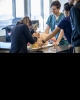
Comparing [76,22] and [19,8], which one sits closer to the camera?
[76,22]

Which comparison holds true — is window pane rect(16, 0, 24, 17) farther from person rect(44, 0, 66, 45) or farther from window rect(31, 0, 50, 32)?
person rect(44, 0, 66, 45)

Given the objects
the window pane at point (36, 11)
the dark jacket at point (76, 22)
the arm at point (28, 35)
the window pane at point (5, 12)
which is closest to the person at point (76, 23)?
the dark jacket at point (76, 22)

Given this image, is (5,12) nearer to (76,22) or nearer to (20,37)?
(20,37)

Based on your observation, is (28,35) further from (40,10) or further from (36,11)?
(40,10)

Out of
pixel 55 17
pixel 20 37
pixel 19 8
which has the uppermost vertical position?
pixel 19 8

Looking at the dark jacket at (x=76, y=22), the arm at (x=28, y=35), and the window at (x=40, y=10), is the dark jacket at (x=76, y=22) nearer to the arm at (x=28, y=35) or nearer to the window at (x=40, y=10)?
the arm at (x=28, y=35)

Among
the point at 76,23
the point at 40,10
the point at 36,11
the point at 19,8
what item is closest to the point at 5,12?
the point at 19,8

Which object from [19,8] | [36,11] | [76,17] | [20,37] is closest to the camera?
[76,17]

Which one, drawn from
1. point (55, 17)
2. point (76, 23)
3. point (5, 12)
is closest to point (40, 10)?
point (5, 12)

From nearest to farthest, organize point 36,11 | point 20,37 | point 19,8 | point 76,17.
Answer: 1. point 76,17
2. point 20,37
3. point 19,8
4. point 36,11

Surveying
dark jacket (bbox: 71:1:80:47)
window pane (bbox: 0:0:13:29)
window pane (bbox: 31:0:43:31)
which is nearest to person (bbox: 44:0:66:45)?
dark jacket (bbox: 71:1:80:47)

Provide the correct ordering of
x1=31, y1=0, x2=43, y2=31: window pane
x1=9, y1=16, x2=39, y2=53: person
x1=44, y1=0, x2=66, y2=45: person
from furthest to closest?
x1=31, y1=0, x2=43, y2=31: window pane
x1=44, y1=0, x2=66, y2=45: person
x1=9, y1=16, x2=39, y2=53: person

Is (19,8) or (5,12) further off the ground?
(19,8)

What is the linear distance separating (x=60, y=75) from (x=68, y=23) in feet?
5.46
